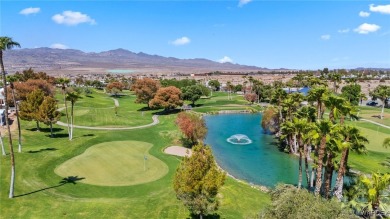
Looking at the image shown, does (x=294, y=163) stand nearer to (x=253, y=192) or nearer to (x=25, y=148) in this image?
(x=253, y=192)

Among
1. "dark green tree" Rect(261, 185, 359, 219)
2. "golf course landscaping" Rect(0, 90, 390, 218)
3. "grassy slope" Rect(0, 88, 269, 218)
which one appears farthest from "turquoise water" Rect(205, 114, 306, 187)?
"dark green tree" Rect(261, 185, 359, 219)

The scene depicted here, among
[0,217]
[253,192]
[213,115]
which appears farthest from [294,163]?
[213,115]

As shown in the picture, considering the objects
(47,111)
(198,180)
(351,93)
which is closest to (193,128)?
(47,111)

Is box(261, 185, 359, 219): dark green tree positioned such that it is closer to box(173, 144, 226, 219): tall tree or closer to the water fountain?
box(173, 144, 226, 219): tall tree

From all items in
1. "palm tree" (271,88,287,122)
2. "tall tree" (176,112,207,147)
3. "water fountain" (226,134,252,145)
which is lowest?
"water fountain" (226,134,252,145)

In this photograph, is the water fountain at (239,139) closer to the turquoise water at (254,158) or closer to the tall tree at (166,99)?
the turquoise water at (254,158)

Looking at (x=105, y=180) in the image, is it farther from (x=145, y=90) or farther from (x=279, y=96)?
(x=145, y=90)
